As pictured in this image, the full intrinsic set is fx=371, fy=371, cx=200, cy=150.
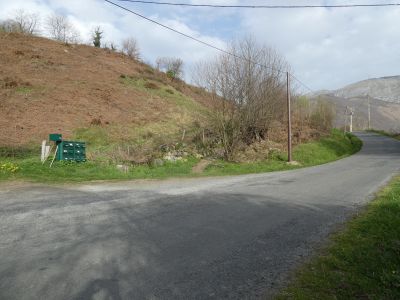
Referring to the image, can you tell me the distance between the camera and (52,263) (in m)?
4.92

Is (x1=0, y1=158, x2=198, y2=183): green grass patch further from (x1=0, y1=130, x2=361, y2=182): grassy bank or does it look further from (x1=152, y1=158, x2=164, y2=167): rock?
(x1=152, y1=158, x2=164, y2=167): rock

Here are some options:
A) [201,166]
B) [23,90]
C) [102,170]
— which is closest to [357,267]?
[102,170]

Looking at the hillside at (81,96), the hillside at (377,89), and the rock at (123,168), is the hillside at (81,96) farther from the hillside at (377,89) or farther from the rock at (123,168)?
the hillside at (377,89)

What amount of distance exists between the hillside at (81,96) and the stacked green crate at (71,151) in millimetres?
6641

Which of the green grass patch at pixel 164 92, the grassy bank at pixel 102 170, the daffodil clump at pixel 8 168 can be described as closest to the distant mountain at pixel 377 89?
the green grass patch at pixel 164 92

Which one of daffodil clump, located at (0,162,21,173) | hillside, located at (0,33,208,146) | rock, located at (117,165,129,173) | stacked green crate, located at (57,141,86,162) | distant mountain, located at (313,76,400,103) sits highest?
distant mountain, located at (313,76,400,103)

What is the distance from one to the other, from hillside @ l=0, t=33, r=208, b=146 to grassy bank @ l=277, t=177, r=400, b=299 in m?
20.2

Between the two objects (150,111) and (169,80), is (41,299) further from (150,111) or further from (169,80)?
(169,80)

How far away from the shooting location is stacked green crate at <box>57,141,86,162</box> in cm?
1689

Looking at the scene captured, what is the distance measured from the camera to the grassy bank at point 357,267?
4117 millimetres

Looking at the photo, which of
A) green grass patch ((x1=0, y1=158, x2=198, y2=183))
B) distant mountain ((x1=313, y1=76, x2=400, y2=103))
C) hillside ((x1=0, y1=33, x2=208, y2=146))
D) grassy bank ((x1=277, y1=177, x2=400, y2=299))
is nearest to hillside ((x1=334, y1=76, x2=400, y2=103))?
distant mountain ((x1=313, y1=76, x2=400, y2=103))

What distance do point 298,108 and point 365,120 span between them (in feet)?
263

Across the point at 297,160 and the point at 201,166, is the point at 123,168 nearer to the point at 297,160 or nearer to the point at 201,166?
the point at 201,166

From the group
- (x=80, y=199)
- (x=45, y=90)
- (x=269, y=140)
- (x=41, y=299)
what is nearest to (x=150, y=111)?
(x=45, y=90)
